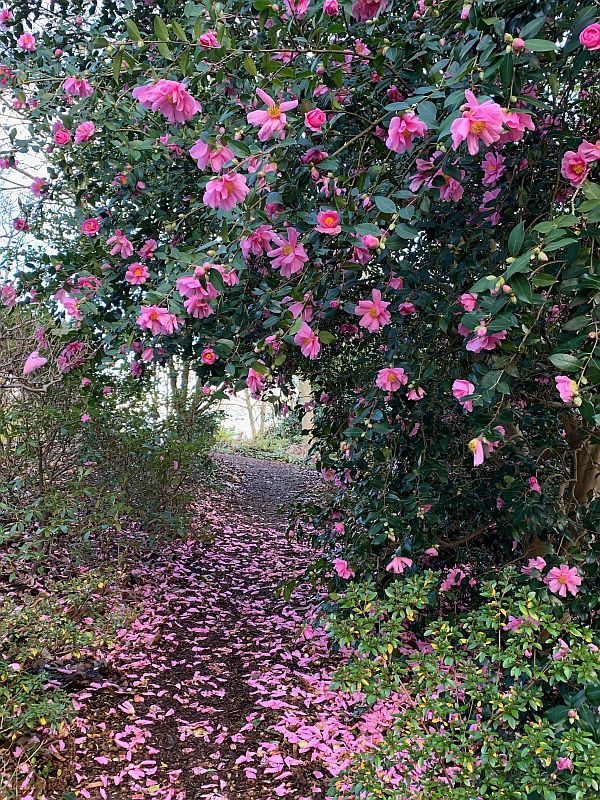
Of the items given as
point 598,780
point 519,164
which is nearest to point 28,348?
point 519,164

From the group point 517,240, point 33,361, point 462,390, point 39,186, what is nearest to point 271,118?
point 517,240

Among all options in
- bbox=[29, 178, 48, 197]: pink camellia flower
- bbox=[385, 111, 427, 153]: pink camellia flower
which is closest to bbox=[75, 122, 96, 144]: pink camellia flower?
bbox=[29, 178, 48, 197]: pink camellia flower

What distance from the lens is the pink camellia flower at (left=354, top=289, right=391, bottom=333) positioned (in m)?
1.51

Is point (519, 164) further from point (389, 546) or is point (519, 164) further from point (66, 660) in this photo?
point (66, 660)

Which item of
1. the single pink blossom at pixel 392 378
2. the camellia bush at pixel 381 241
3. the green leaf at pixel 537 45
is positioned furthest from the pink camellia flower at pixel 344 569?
the green leaf at pixel 537 45

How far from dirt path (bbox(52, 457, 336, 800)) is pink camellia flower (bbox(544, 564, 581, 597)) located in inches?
43.6

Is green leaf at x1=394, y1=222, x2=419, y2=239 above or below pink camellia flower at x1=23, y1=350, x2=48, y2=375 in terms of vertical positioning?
above

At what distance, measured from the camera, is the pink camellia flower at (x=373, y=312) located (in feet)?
4.96

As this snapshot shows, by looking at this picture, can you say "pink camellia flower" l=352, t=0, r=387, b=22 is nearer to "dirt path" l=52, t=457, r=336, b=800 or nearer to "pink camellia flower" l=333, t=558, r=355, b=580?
"pink camellia flower" l=333, t=558, r=355, b=580

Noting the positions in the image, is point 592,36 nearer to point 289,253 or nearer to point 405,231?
point 405,231

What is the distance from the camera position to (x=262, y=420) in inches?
529

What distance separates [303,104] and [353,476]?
1.50 metres

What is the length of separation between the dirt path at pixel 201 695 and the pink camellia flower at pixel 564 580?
1106mm

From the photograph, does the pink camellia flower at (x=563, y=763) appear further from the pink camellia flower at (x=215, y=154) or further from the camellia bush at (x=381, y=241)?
the pink camellia flower at (x=215, y=154)
